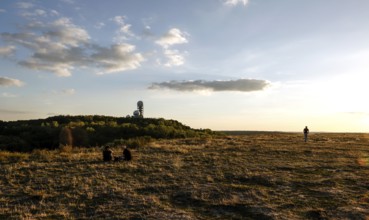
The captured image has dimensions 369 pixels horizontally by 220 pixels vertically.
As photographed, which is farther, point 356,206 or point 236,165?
point 236,165

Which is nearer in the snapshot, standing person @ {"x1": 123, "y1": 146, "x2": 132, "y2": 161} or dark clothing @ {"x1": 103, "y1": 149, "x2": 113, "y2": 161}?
dark clothing @ {"x1": 103, "y1": 149, "x2": 113, "y2": 161}

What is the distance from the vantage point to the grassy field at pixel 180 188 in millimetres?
14977

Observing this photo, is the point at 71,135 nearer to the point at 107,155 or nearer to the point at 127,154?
the point at 107,155

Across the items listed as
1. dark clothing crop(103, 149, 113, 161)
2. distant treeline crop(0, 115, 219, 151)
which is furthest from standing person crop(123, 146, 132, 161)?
distant treeline crop(0, 115, 219, 151)

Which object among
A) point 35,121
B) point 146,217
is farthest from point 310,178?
point 35,121

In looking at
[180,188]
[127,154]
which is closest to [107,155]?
[127,154]

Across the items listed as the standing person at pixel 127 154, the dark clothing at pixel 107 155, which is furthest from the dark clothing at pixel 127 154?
the dark clothing at pixel 107 155

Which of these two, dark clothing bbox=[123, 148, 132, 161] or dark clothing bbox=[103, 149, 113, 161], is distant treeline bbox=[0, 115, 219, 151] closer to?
dark clothing bbox=[103, 149, 113, 161]

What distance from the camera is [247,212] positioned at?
15227 mm

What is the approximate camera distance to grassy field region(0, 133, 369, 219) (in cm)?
1498

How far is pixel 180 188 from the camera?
18719mm

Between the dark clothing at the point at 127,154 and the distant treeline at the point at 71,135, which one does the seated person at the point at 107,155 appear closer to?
the dark clothing at the point at 127,154

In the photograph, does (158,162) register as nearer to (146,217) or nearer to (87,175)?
(87,175)

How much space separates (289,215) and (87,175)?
38.2 feet
